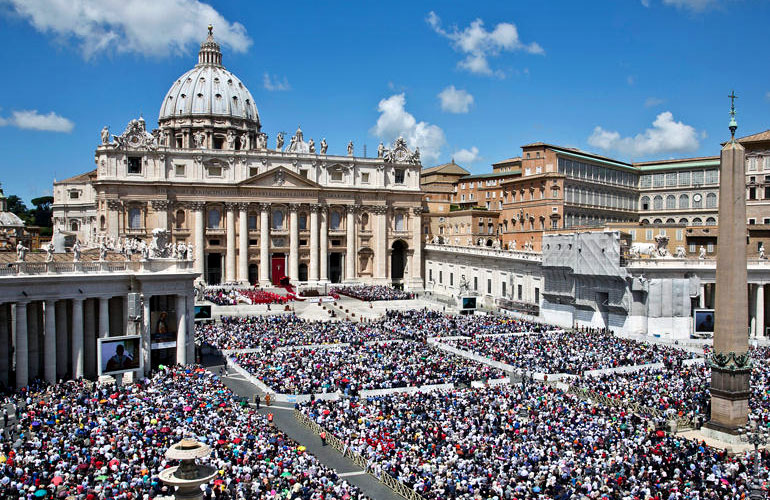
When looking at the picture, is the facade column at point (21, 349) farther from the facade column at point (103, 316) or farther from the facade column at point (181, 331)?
the facade column at point (181, 331)

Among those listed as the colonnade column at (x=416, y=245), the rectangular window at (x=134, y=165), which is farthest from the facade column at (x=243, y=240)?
the colonnade column at (x=416, y=245)

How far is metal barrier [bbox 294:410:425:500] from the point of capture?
21672 mm

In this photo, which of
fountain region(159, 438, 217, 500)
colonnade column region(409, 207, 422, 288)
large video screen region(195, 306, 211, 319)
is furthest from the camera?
colonnade column region(409, 207, 422, 288)

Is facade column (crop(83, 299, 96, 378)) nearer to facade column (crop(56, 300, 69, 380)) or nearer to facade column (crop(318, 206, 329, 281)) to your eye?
facade column (crop(56, 300, 69, 380))

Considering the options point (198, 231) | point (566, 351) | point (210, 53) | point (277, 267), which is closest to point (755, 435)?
point (566, 351)

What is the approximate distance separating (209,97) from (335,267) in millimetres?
34744

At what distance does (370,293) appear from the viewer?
3039 inches

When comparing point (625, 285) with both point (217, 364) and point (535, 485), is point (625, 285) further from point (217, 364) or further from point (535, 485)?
point (535, 485)

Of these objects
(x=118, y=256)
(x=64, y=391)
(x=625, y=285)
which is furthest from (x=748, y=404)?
(x=118, y=256)

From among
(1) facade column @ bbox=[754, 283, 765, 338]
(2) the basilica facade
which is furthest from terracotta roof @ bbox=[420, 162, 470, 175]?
(1) facade column @ bbox=[754, 283, 765, 338]

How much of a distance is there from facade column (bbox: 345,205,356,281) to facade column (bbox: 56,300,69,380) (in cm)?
5588

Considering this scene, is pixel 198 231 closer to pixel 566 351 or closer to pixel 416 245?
pixel 416 245

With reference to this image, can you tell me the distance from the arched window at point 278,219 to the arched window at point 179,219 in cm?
1109

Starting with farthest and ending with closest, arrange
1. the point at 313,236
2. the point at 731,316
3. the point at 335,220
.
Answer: the point at 335,220
the point at 313,236
the point at 731,316
